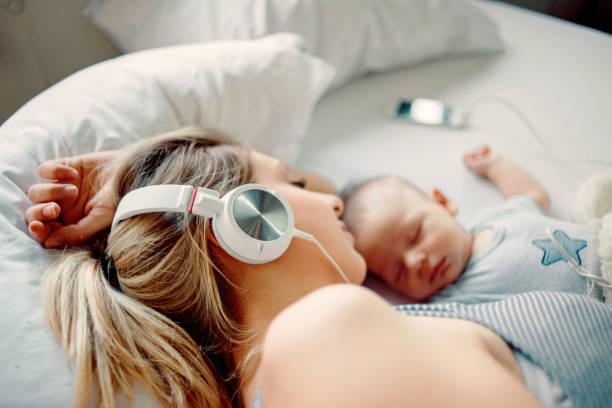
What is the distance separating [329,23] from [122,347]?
106cm

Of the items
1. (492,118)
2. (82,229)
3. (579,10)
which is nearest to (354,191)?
(492,118)

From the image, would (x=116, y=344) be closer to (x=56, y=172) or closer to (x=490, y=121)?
(x=56, y=172)

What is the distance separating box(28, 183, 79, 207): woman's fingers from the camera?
716 mm

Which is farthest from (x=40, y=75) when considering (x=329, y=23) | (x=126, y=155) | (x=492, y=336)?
(x=492, y=336)

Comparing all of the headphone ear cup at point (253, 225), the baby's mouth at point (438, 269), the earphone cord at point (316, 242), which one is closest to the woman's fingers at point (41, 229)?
the headphone ear cup at point (253, 225)

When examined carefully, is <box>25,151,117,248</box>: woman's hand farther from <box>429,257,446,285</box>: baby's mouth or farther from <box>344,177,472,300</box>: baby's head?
<box>429,257,446,285</box>: baby's mouth

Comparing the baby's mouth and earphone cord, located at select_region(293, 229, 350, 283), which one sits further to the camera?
the baby's mouth

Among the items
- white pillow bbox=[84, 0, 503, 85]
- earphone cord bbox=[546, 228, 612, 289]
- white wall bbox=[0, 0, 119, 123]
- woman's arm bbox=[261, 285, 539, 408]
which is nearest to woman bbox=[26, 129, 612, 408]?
woman's arm bbox=[261, 285, 539, 408]

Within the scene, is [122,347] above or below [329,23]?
below

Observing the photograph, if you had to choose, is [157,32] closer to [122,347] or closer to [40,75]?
[40,75]

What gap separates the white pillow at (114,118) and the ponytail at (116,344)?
0.9 inches

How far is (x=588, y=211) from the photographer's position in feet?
3.18

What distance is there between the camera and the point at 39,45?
1237mm

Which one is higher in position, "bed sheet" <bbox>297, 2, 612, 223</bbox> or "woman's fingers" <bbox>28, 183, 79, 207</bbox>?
"woman's fingers" <bbox>28, 183, 79, 207</bbox>
